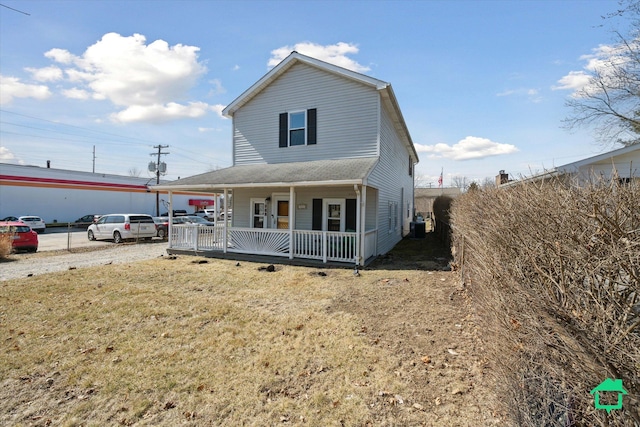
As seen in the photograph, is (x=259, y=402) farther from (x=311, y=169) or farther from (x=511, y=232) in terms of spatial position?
(x=311, y=169)

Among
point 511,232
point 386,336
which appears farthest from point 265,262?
point 511,232

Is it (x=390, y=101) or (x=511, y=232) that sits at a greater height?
(x=390, y=101)

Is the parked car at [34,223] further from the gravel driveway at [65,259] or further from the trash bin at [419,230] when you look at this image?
the trash bin at [419,230]

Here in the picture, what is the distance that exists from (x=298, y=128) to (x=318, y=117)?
3.40 feet

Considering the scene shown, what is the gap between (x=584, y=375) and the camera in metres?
1.92

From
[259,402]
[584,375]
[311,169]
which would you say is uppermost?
[311,169]

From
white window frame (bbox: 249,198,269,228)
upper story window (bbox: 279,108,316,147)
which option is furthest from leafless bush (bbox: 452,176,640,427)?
white window frame (bbox: 249,198,269,228)

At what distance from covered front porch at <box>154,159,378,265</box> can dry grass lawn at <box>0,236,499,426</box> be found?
3228 millimetres

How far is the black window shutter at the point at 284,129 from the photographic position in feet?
45.0

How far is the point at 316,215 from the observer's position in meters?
12.9

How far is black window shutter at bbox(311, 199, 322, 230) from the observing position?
42.2 ft

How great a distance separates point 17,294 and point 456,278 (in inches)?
438

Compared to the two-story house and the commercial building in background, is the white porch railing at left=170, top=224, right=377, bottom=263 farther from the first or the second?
the commercial building in background

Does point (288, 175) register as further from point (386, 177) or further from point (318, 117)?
point (386, 177)
